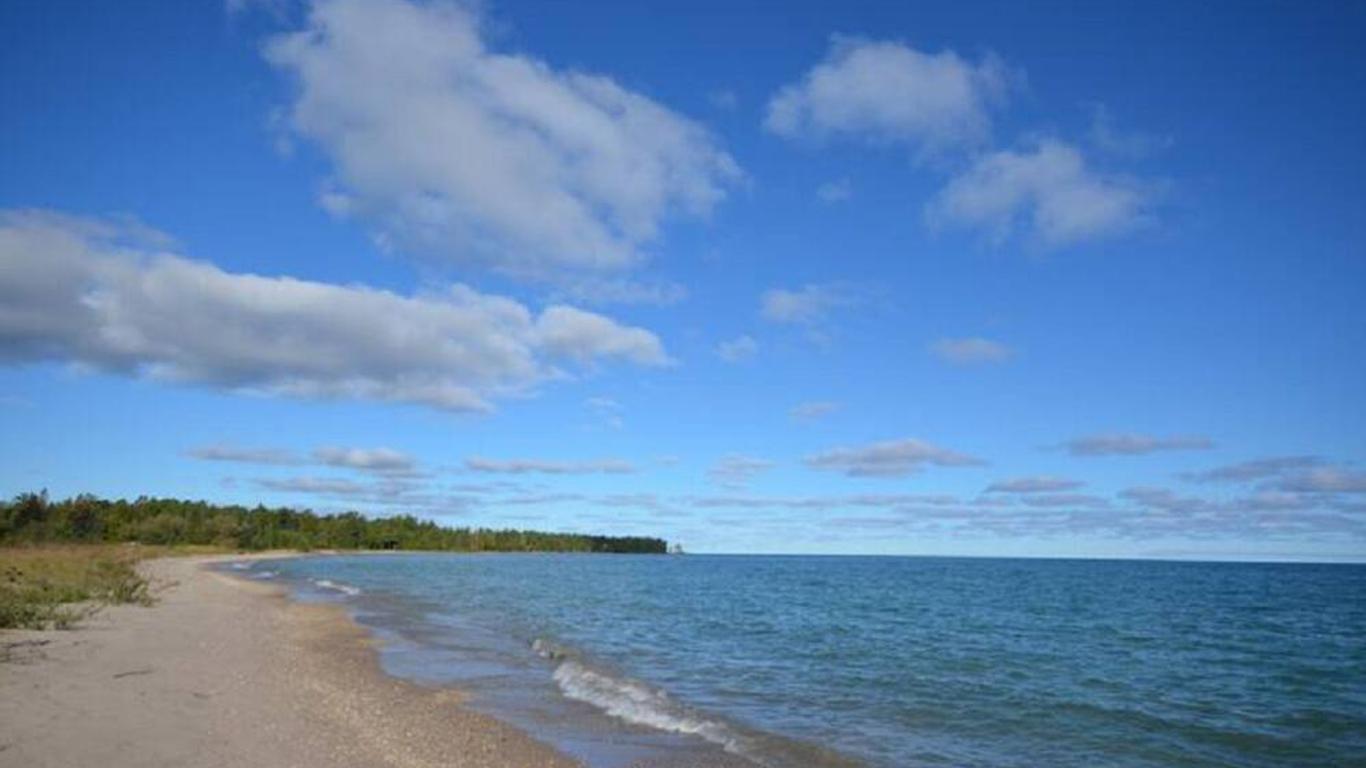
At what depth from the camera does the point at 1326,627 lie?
5025 cm

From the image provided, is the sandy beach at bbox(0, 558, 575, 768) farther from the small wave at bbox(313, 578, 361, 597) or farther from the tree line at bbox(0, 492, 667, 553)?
the tree line at bbox(0, 492, 667, 553)

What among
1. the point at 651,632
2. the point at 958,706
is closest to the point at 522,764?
the point at 958,706

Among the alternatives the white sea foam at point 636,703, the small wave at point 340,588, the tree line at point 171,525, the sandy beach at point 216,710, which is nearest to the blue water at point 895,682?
the white sea foam at point 636,703

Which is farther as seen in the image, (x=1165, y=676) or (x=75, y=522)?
(x=75, y=522)

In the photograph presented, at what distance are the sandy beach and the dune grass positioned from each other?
972 mm

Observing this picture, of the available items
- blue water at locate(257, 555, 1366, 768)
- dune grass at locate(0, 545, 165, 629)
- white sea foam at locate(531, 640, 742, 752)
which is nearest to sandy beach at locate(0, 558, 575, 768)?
dune grass at locate(0, 545, 165, 629)

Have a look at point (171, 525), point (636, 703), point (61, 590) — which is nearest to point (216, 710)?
point (636, 703)

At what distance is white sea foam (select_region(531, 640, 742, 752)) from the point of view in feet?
55.3

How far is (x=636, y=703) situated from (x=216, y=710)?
8.51 m

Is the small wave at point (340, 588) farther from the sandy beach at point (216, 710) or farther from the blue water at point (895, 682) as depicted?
the sandy beach at point (216, 710)

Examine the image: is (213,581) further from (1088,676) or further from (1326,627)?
(1326,627)

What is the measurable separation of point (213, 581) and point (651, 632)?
120 ft

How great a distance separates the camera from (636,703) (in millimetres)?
19281

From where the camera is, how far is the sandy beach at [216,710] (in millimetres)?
12094
